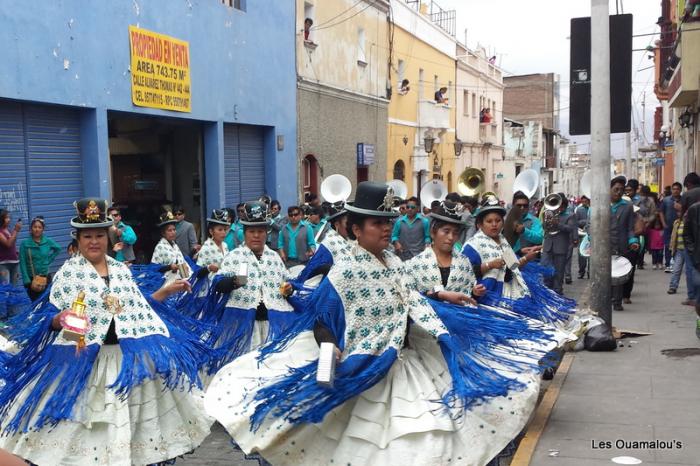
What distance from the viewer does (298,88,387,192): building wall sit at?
20.9 metres

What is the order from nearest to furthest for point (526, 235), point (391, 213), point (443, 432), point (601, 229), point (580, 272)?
point (443, 432)
point (391, 213)
point (601, 229)
point (526, 235)
point (580, 272)

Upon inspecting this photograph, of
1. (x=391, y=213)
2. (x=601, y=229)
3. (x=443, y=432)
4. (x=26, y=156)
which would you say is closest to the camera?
(x=443, y=432)

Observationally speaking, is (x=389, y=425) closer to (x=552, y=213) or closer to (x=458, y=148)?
(x=552, y=213)

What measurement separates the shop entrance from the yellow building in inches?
410

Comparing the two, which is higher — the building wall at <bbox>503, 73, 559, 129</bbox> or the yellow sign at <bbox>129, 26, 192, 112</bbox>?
the building wall at <bbox>503, 73, 559, 129</bbox>

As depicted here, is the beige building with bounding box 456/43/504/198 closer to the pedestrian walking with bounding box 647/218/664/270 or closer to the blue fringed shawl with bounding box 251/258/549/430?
the pedestrian walking with bounding box 647/218/664/270

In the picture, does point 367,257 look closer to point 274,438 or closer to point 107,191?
point 274,438

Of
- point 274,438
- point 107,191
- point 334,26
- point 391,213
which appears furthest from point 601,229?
point 334,26

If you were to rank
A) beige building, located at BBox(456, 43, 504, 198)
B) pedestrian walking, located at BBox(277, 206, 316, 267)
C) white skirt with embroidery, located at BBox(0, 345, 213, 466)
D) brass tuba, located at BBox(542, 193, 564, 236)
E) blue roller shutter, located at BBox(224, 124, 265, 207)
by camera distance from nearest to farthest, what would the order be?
1. white skirt with embroidery, located at BBox(0, 345, 213, 466)
2. brass tuba, located at BBox(542, 193, 564, 236)
3. pedestrian walking, located at BBox(277, 206, 316, 267)
4. blue roller shutter, located at BBox(224, 124, 265, 207)
5. beige building, located at BBox(456, 43, 504, 198)

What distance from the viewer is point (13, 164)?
11891mm

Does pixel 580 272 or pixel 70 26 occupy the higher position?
pixel 70 26

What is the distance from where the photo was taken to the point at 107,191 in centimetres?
1348

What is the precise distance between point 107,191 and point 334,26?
34.8 ft

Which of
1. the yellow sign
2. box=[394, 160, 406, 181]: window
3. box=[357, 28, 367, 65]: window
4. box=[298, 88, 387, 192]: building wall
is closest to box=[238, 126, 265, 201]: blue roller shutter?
box=[298, 88, 387, 192]: building wall
